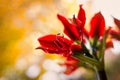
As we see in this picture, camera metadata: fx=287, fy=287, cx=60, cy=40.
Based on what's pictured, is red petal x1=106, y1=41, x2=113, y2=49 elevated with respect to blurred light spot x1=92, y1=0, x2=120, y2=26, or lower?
lower

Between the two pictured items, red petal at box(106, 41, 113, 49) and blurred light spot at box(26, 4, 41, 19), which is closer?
red petal at box(106, 41, 113, 49)

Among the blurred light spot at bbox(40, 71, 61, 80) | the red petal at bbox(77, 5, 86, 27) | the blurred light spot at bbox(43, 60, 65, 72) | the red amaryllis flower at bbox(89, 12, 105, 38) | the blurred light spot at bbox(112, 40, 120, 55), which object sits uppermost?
the red petal at bbox(77, 5, 86, 27)

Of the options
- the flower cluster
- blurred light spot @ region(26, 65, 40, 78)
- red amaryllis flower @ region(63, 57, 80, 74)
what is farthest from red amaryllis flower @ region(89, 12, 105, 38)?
blurred light spot @ region(26, 65, 40, 78)

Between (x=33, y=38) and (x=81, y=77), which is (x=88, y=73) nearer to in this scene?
(x=81, y=77)

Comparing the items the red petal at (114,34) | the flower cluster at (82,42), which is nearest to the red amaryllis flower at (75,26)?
the flower cluster at (82,42)

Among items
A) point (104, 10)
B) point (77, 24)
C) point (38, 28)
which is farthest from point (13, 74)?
point (104, 10)

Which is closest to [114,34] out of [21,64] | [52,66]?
[52,66]

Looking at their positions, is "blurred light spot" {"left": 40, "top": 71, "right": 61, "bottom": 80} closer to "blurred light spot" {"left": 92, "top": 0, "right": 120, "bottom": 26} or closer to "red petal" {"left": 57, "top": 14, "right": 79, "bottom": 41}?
"red petal" {"left": 57, "top": 14, "right": 79, "bottom": 41}
